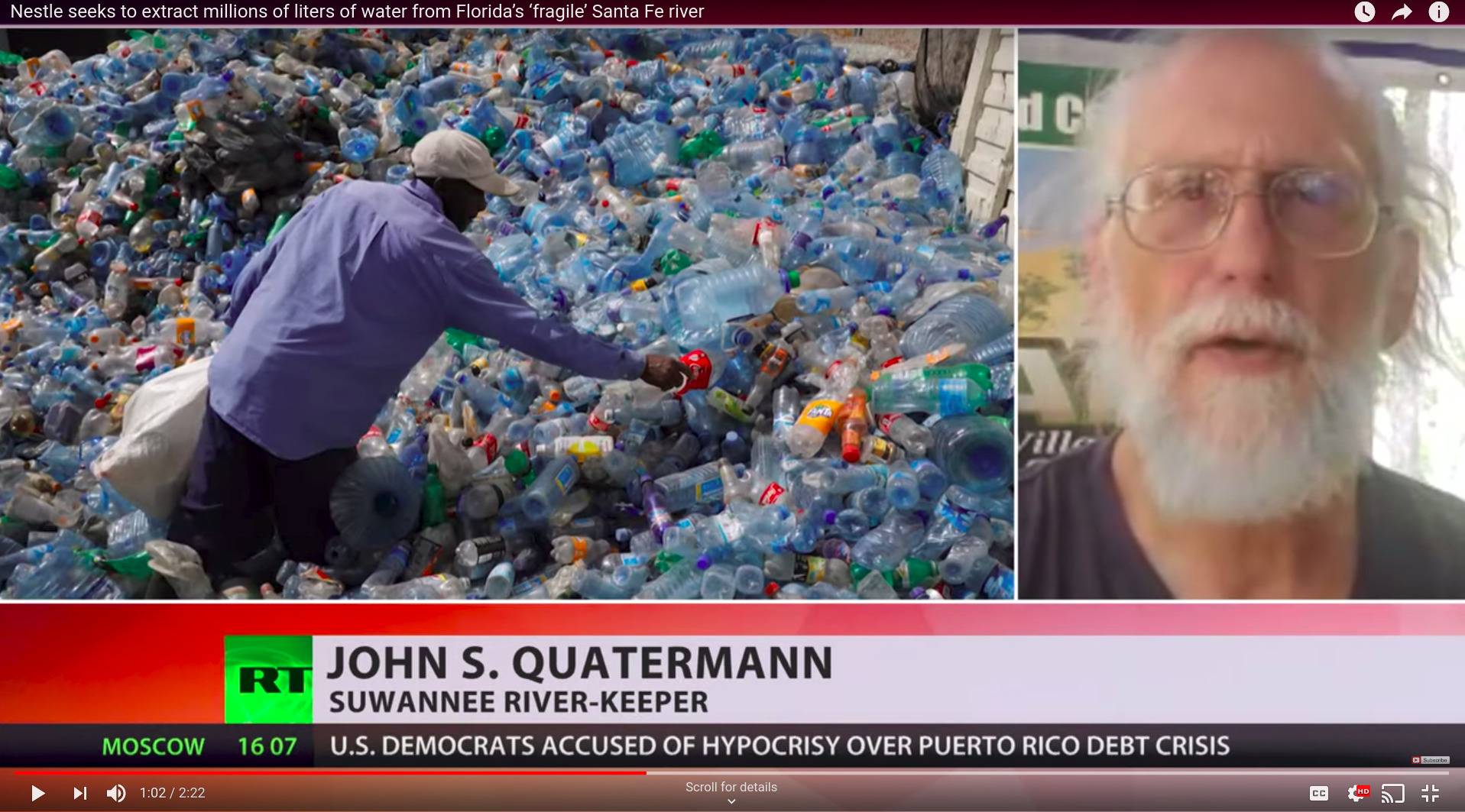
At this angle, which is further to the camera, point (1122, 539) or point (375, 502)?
point (375, 502)

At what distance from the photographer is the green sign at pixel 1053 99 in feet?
6.88

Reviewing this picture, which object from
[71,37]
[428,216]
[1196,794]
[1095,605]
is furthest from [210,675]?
[71,37]

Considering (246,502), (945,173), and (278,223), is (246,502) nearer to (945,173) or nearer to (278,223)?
(278,223)

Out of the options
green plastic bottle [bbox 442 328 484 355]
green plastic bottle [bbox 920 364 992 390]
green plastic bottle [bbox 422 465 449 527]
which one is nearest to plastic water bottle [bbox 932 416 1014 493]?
green plastic bottle [bbox 920 364 992 390]

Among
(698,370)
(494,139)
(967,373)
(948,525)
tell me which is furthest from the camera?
(494,139)

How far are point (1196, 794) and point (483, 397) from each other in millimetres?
2063

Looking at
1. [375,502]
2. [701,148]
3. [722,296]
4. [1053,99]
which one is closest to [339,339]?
[375,502]

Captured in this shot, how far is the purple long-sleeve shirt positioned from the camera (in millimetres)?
2584

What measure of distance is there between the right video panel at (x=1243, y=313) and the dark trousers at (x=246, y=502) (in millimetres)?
1672

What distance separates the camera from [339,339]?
2600 mm

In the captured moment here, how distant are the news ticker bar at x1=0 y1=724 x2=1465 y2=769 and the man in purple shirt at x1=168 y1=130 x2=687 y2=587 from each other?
31.9 inches

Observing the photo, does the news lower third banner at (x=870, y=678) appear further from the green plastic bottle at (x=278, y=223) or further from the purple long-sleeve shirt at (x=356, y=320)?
the green plastic bottle at (x=278, y=223)

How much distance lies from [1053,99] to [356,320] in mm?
1551
